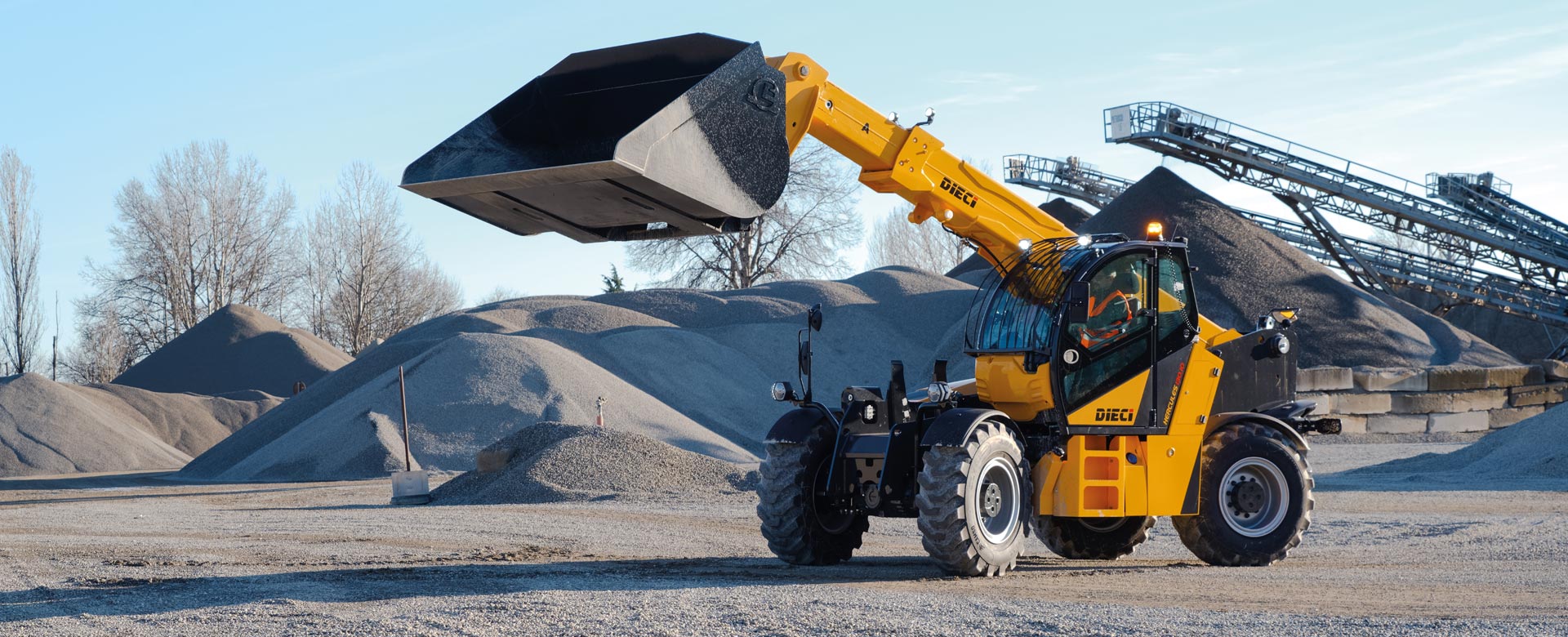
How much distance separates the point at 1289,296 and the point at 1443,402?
15.5ft

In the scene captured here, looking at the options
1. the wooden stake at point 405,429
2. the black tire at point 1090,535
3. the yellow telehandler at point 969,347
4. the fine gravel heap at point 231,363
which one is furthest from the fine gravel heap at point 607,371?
the yellow telehandler at point 969,347

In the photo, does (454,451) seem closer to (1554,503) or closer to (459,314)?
(459,314)

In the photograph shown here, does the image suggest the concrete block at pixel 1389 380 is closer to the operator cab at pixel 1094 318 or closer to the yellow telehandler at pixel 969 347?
the yellow telehandler at pixel 969 347

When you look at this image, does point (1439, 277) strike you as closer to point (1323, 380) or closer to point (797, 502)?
point (1323, 380)

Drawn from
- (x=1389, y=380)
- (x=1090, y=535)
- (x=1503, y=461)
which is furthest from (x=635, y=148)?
(x=1389, y=380)

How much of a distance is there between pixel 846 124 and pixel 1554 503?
1031 centimetres

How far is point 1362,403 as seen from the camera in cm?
2925

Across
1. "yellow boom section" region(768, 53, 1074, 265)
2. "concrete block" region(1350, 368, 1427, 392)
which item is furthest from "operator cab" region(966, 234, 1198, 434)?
"concrete block" region(1350, 368, 1427, 392)

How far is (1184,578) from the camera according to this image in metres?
8.77

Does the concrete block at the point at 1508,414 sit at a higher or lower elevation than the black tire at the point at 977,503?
higher

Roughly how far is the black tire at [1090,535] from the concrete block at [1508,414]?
24074 millimetres

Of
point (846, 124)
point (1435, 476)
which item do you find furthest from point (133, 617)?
point (1435, 476)

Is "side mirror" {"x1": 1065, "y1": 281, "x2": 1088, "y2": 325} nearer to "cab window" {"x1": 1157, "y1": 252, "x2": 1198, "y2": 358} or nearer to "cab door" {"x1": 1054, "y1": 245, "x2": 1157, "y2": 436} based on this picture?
"cab door" {"x1": 1054, "y1": 245, "x2": 1157, "y2": 436}

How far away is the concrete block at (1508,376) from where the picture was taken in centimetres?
3039
